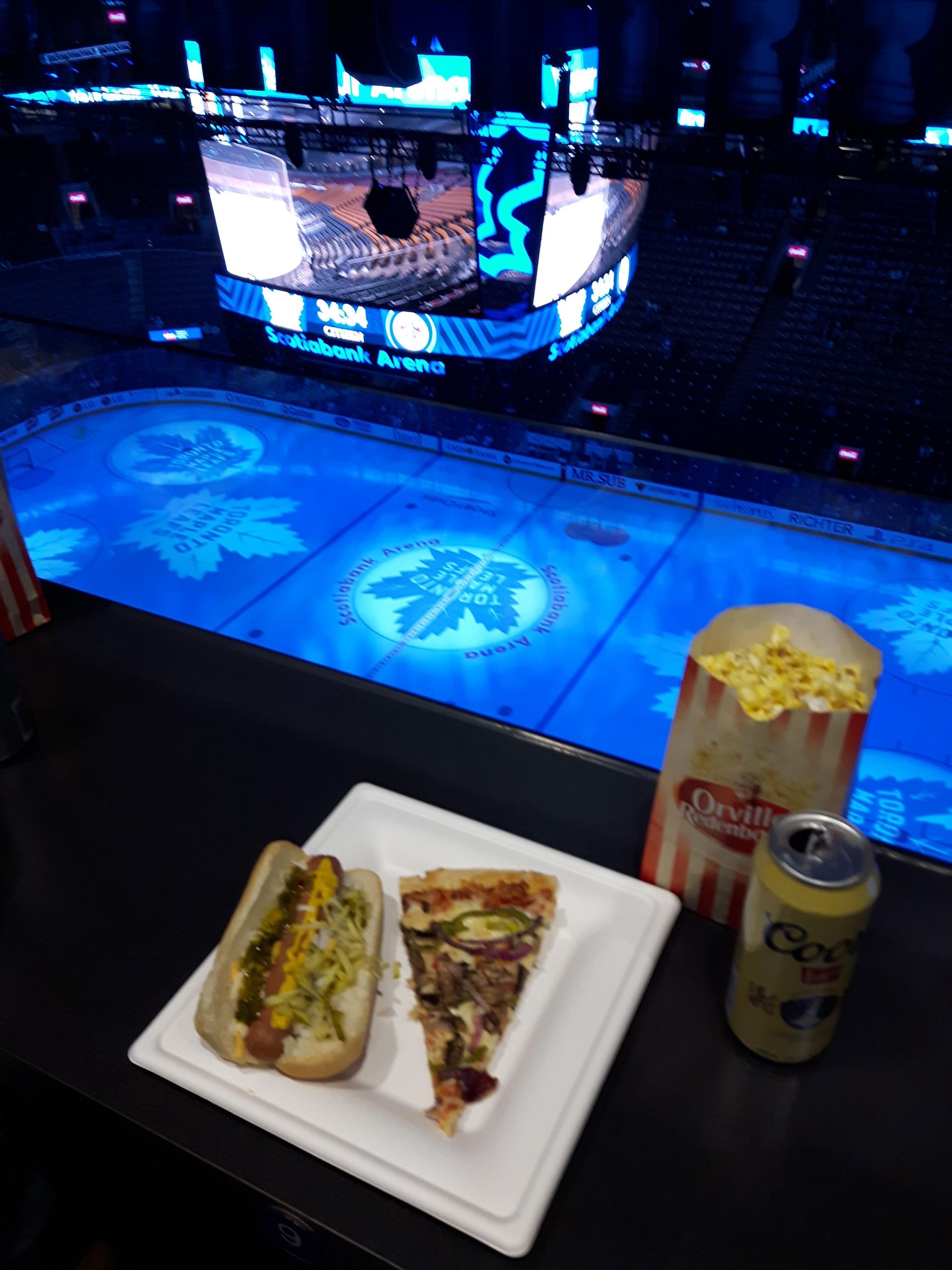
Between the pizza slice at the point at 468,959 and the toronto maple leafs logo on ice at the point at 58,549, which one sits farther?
the toronto maple leafs logo on ice at the point at 58,549

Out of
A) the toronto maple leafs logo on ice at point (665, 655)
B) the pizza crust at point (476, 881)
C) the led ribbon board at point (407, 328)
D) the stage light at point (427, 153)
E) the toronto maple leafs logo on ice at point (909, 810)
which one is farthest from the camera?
the toronto maple leafs logo on ice at point (665, 655)

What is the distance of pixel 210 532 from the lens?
425cm

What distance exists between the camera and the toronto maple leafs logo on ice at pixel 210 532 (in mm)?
4066

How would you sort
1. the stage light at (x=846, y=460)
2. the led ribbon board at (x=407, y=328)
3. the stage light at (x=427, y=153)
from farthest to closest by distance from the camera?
the stage light at (x=846, y=460) → the led ribbon board at (x=407, y=328) → the stage light at (x=427, y=153)

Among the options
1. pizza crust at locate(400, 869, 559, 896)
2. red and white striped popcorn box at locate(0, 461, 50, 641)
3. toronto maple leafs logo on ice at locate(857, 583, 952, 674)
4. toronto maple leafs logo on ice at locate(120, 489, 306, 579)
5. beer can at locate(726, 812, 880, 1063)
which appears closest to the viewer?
beer can at locate(726, 812, 880, 1063)

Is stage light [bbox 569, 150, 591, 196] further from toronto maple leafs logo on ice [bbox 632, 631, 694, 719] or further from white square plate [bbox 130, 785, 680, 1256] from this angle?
toronto maple leafs logo on ice [bbox 632, 631, 694, 719]

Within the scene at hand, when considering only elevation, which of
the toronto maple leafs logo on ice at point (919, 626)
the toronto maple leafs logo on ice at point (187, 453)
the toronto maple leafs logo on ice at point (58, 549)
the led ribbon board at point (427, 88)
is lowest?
the toronto maple leafs logo on ice at point (919, 626)

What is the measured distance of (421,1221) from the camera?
26.0 inches

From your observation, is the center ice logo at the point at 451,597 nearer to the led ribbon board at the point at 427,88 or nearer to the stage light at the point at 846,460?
the stage light at the point at 846,460

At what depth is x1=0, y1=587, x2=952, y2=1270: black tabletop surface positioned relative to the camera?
2.19ft

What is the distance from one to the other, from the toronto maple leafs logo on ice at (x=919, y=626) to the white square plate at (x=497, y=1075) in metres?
2.97

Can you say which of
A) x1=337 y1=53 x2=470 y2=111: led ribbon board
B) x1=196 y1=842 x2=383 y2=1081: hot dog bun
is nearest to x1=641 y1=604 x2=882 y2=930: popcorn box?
x1=196 y1=842 x2=383 y2=1081: hot dog bun

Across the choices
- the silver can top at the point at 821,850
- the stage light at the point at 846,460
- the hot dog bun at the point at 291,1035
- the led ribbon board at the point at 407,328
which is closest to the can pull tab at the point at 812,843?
the silver can top at the point at 821,850

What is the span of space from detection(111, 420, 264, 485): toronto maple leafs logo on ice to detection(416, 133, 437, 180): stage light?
121 inches
